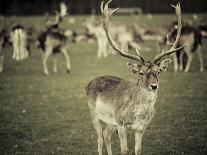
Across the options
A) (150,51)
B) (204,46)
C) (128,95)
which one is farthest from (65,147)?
(204,46)

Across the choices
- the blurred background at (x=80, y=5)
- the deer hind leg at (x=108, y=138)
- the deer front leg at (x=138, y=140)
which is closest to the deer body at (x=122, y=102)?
the deer front leg at (x=138, y=140)

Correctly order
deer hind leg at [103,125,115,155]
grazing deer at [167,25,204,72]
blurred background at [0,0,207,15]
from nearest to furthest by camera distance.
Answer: deer hind leg at [103,125,115,155] → grazing deer at [167,25,204,72] → blurred background at [0,0,207,15]

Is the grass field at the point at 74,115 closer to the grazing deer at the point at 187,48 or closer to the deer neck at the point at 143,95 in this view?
the grazing deer at the point at 187,48

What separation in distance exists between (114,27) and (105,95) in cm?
2377

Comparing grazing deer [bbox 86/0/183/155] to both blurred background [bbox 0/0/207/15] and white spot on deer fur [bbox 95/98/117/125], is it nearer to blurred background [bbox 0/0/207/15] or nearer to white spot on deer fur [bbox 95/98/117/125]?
white spot on deer fur [bbox 95/98/117/125]

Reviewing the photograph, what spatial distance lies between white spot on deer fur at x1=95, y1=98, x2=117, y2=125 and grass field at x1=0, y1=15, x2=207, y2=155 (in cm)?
108

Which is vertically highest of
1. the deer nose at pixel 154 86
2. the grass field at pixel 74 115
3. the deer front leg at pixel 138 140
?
the deer nose at pixel 154 86

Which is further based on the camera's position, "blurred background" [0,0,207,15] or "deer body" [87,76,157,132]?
"blurred background" [0,0,207,15]

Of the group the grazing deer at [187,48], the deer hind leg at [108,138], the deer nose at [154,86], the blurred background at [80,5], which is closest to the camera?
the deer nose at [154,86]

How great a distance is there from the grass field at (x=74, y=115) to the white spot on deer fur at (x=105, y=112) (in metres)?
1.08

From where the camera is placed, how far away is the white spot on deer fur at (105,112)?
23.9 feet

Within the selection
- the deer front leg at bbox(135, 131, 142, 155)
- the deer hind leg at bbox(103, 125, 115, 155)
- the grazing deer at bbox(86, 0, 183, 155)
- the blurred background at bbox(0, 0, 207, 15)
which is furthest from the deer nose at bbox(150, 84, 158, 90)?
the blurred background at bbox(0, 0, 207, 15)

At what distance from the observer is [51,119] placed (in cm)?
1106

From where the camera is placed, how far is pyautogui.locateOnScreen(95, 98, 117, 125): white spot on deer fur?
23.9 ft
